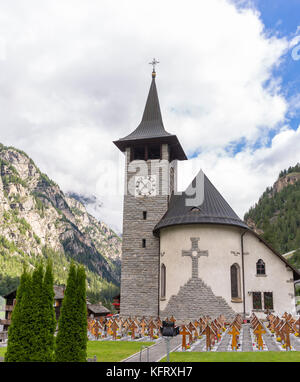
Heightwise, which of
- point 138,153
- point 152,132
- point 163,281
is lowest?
point 163,281

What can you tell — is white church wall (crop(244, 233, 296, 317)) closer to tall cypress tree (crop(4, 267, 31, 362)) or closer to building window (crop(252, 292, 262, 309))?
building window (crop(252, 292, 262, 309))

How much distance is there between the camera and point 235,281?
27.5 meters

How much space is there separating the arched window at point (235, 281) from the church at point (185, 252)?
0.23 ft

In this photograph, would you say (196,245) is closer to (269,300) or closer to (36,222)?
(269,300)

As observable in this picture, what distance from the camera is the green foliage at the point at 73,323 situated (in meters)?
11.2

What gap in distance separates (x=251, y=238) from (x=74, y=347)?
20.3 m

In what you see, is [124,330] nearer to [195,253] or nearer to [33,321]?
[195,253]

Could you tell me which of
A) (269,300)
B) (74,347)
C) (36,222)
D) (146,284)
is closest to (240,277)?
(269,300)

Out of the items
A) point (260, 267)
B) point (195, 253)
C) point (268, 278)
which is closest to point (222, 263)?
point (195, 253)

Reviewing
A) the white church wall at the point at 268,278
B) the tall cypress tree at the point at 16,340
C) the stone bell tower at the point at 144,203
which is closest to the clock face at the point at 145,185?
the stone bell tower at the point at 144,203

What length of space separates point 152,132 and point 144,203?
6.41 m

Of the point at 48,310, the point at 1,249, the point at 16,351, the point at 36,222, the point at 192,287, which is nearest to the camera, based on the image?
the point at 16,351

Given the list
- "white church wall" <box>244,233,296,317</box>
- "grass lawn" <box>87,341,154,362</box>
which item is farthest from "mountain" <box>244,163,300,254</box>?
"grass lawn" <box>87,341,154,362</box>
